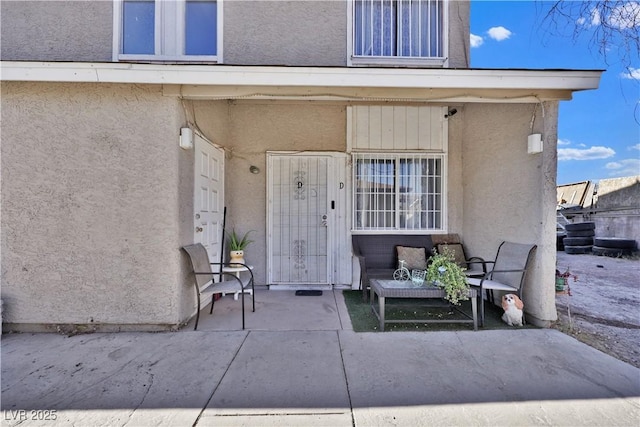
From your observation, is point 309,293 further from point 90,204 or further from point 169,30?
point 169,30

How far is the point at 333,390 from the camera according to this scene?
2.37 m

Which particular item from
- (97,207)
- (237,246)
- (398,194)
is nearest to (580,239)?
(398,194)

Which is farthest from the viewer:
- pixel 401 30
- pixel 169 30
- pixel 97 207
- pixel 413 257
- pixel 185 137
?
pixel 413 257

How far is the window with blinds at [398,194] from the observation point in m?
5.47

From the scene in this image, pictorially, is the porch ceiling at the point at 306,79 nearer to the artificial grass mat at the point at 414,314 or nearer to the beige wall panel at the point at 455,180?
the beige wall panel at the point at 455,180

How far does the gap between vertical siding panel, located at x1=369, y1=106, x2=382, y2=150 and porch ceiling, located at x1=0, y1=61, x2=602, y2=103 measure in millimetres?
1842

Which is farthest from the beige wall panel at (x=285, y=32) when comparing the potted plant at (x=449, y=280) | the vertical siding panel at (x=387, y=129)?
the potted plant at (x=449, y=280)

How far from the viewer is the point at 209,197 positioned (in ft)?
15.0

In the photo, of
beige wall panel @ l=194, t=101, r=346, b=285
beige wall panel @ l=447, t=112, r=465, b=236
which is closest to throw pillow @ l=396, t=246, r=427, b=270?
beige wall panel @ l=447, t=112, r=465, b=236

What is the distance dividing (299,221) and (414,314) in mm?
2505

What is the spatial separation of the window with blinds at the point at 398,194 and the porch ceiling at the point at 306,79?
1987 mm

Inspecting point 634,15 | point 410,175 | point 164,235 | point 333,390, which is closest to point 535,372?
point 333,390

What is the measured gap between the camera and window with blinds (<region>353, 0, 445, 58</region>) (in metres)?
4.84

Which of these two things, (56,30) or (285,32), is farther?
(285,32)
